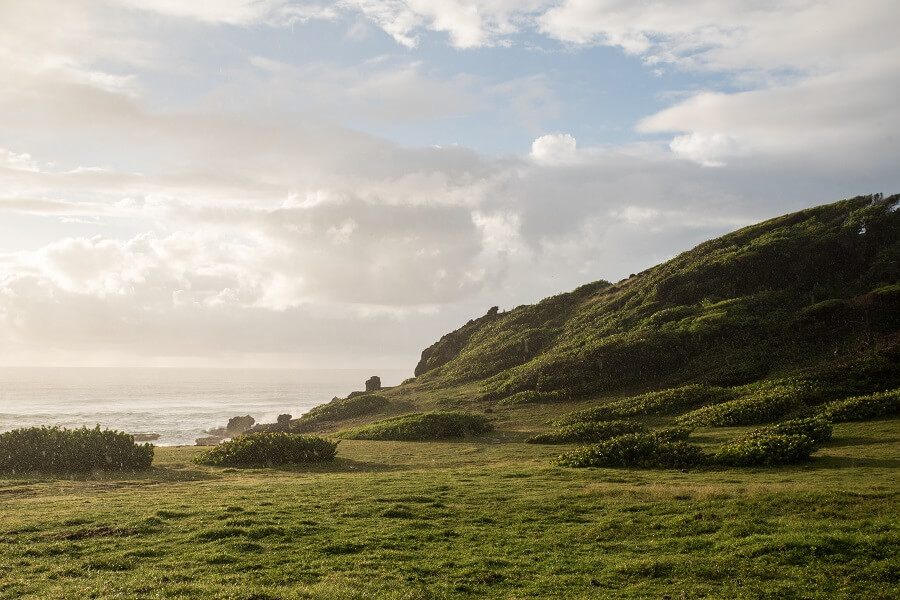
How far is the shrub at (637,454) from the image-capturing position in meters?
26.1

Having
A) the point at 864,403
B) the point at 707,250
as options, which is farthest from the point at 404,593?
the point at 707,250

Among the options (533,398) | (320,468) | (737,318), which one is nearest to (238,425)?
(533,398)

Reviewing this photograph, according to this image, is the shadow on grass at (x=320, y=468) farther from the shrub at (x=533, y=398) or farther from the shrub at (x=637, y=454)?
the shrub at (x=533, y=398)

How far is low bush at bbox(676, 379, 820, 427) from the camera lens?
33281mm

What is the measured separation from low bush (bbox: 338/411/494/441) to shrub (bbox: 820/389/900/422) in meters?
20.7

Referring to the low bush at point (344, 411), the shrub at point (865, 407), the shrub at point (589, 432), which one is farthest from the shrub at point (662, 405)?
the low bush at point (344, 411)

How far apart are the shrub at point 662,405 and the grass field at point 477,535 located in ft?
46.8

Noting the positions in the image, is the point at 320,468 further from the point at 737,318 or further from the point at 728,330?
the point at 737,318

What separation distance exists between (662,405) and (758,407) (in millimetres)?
7456

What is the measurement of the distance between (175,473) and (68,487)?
16.8ft

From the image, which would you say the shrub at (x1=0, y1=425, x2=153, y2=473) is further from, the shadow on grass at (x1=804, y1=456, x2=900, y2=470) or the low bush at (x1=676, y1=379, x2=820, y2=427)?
the shadow on grass at (x1=804, y1=456, x2=900, y2=470)

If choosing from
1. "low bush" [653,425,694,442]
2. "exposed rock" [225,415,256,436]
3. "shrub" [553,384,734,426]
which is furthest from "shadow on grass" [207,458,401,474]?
"exposed rock" [225,415,256,436]

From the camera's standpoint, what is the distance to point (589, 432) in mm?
34719

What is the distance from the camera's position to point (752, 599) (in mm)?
11297
